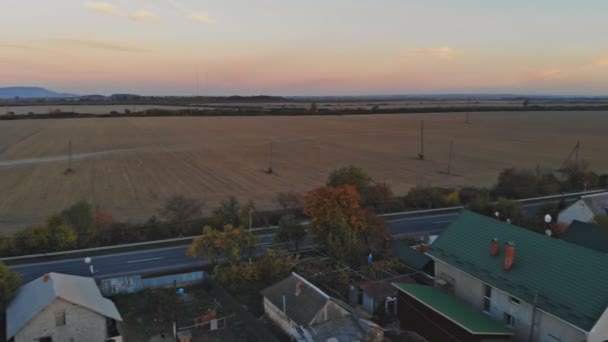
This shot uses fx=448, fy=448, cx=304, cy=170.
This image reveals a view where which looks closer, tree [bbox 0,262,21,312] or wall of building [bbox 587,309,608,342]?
wall of building [bbox 587,309,608,342]

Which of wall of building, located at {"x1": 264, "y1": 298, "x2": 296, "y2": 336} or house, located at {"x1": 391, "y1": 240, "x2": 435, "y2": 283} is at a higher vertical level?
house, located at {"x1": 391, "y1": 240, "x2": 435, "y2": 283}

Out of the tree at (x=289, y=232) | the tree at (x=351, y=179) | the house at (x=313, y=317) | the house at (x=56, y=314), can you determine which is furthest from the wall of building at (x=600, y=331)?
the tree at (x=351, y=179)

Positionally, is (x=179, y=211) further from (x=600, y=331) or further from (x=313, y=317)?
(x=600, y=331)

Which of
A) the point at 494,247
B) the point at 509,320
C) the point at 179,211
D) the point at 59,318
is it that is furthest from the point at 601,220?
the point at 59,318

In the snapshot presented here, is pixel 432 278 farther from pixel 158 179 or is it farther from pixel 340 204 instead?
pixel 158 179

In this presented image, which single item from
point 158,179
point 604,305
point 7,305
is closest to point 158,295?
point 7,305

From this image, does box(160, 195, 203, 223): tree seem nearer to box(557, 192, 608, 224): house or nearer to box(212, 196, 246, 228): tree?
box(212, 196, 246, 228): tree

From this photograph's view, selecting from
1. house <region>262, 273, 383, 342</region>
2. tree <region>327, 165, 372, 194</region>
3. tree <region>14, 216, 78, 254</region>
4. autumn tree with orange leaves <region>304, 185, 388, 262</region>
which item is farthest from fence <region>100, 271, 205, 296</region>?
tree <region>327, 165, 372, 194</region>
